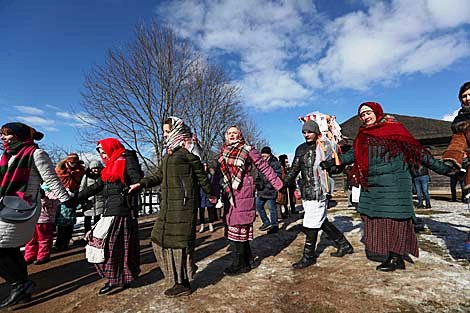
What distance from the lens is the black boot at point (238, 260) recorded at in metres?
3.56

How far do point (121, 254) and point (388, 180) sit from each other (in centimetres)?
318

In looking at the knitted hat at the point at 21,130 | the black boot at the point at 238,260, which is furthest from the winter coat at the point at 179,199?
the knitted hat at the point at 21,130

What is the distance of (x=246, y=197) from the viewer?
344cm

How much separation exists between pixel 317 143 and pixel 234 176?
1.36 m

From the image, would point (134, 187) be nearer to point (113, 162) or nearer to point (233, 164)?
point (113, 162)

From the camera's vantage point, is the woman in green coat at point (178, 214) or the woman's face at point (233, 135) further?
the woman's face at point (233, 135)

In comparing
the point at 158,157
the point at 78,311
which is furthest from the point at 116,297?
the point at 158,157

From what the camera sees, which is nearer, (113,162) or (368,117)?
(113,162)

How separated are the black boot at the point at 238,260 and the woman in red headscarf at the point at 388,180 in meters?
1.55

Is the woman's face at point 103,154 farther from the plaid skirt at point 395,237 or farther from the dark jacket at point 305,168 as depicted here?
the plaid skirt at point 395,237

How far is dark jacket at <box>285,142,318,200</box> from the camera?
151 inches

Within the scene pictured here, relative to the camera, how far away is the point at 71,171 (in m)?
5.55

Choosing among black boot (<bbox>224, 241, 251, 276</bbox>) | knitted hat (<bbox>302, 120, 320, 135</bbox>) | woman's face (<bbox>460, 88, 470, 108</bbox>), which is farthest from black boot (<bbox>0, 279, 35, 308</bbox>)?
woman's face (<bbox>460, 88, 470, 108</bbox>)

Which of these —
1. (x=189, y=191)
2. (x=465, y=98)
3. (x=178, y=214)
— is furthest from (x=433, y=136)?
(x=178, y=214)
